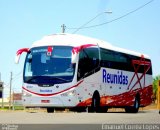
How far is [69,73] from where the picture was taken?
24844mm

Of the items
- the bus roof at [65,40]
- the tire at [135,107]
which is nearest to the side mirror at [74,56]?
the bus roof at [65,40]

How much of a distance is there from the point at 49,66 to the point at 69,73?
1.05 meters

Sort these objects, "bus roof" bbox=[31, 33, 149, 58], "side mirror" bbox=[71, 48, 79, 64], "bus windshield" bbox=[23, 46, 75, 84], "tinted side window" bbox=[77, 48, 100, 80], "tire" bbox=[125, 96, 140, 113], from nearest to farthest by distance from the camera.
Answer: "side mirror" bbox=[71, 48, 79, 64]
"bus windshield" bbox=[23, 46, 75, 84]
"tinted side window" bbox=[77, 48, 100, 80]
"bus roof" bbox=[31, 33, 149, 58]
"tire" bbox=[125, 96, 140, 113]

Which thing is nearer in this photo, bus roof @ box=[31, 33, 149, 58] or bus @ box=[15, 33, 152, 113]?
bus @ box=[15, 33, 152, 113]

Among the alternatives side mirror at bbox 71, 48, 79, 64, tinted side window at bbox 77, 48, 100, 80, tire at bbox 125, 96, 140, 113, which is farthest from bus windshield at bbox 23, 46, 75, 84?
tire at bbox 125, 96, 140, 113

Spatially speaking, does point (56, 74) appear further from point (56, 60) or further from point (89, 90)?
point (89, 90)

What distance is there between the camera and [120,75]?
30688mm

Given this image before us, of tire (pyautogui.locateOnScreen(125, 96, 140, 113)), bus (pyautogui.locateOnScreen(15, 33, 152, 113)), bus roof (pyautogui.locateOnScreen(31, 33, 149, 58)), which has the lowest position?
tire (pyautogui.locateOnScreen(125, 96, 140, 113))

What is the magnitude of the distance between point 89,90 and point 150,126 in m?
12.5

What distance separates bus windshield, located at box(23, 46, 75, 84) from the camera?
81.5 feet

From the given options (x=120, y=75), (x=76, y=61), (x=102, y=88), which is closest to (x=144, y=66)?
(x=120, y=75)

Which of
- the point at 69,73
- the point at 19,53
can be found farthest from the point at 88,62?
the point at 19,53

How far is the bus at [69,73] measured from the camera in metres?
24.9

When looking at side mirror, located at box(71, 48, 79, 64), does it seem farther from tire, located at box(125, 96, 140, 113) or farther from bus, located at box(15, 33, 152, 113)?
tire, located at box(125, 96, 140, 113)
